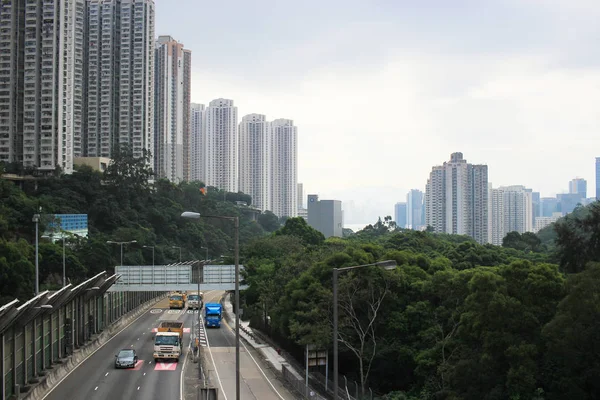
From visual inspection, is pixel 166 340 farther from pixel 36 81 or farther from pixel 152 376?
pixel 36 81

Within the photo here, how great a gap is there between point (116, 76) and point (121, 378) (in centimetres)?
8855

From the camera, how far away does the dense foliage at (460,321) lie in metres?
24.2

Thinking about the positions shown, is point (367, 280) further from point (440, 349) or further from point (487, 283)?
point (487, 283)

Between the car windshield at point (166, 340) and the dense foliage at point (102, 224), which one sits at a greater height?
the dense foliage at point (102, 224)

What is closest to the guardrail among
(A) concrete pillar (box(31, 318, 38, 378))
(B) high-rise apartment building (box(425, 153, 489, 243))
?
(A) concrete pillar (box(31, 318, 38, 378))

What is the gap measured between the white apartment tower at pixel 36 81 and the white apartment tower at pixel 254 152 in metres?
105

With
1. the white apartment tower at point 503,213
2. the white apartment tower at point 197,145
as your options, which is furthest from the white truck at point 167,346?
the white apartment tower at point 197,145

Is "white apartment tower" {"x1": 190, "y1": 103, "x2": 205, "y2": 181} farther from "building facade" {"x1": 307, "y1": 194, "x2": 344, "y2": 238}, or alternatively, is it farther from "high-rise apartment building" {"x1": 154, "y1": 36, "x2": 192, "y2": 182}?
"building facade" {"x1": 307, "y1": 194, "x2": 344, "y2": 238}

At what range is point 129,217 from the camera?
3565 inches

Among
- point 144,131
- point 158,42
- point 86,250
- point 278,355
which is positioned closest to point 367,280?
point 278,355

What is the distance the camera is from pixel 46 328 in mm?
33000

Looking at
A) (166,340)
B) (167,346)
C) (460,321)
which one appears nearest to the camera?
(460,321)

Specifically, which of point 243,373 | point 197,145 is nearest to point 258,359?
point 243,373

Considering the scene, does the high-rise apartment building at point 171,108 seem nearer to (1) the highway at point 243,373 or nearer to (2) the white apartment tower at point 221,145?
(2) the white apartment tower at point 221,145
